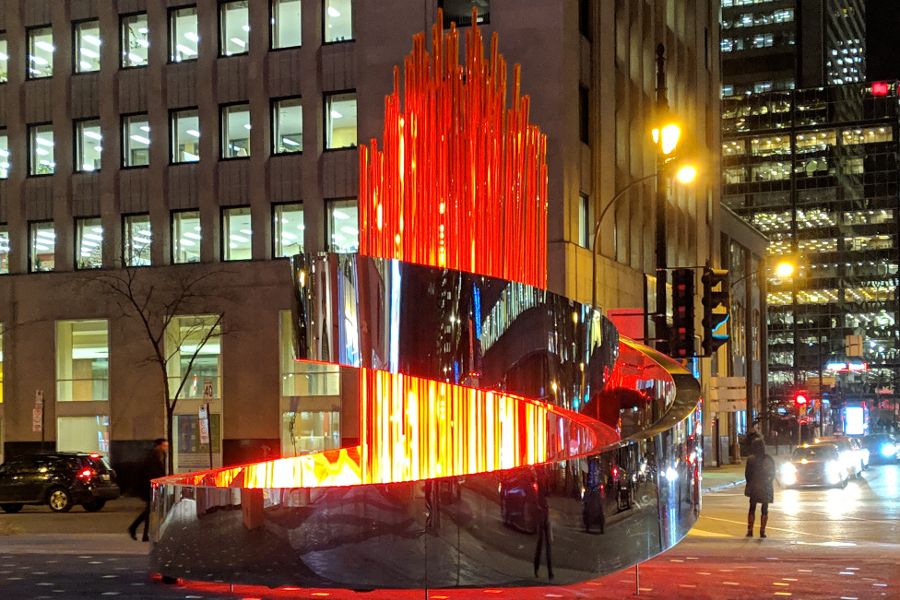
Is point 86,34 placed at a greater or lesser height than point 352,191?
greater

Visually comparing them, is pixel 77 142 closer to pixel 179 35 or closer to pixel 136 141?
pixel 136 141

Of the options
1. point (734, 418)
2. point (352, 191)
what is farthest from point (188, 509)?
point (734, 418)

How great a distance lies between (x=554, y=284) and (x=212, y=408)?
45.7ft

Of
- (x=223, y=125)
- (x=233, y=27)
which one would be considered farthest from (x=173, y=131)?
(x=233, y=27)

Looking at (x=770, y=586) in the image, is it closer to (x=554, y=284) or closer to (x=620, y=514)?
(x=620, y=514)

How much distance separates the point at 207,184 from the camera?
4631 centimetres

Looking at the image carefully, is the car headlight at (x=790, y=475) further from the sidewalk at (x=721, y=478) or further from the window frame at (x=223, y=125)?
the window frame at (x=223, y=125)

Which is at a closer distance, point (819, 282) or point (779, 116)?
point (779, 116)

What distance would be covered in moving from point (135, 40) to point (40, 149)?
5.73 m

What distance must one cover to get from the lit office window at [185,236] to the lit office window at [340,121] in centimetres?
583

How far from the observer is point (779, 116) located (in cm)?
16850

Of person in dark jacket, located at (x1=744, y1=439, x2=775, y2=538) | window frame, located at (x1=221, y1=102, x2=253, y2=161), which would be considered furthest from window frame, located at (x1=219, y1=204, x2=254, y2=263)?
person in dark jacket, located at (x1=744, y1=439, x2=775, y2=538)

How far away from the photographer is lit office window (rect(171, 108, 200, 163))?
47000 millimetres

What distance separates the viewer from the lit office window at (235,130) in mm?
46344
